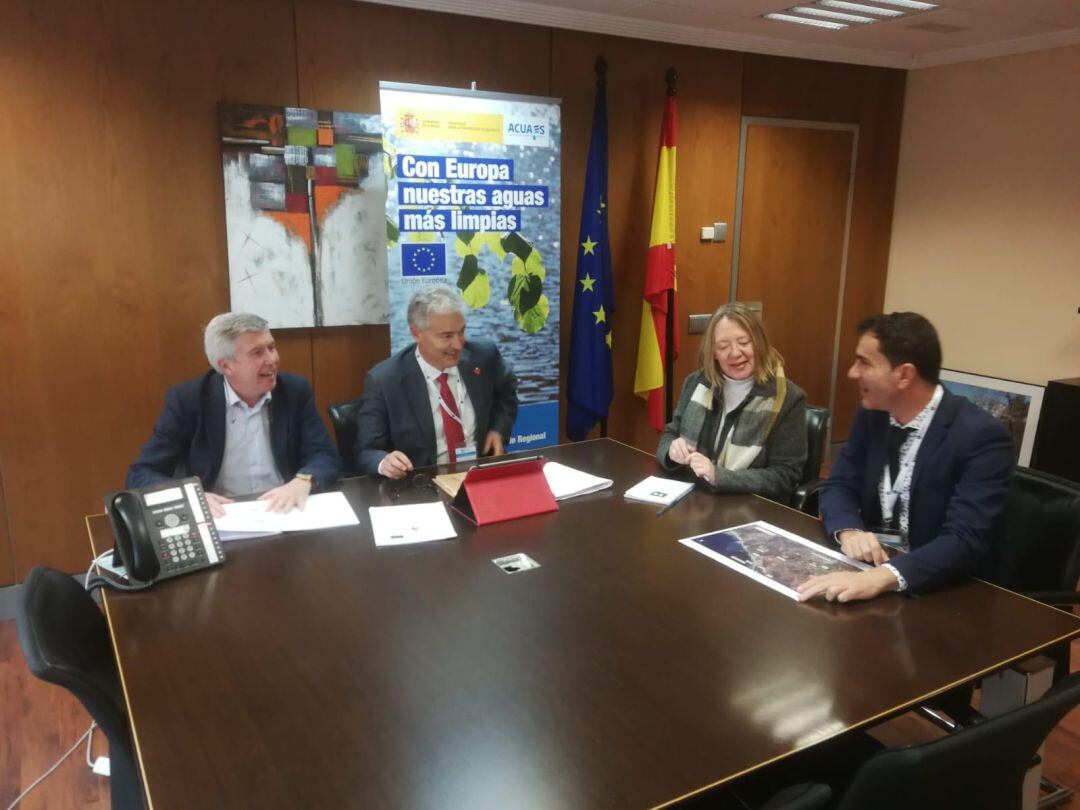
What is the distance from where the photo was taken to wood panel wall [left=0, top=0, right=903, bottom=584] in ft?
9.80

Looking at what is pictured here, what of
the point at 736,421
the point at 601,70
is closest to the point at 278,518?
the point at 736,421

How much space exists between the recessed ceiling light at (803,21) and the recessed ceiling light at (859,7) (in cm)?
20

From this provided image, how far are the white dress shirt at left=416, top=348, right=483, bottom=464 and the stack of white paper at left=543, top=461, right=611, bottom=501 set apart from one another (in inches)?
18.7

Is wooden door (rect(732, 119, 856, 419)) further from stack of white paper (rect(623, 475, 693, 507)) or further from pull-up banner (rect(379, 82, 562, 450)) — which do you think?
stack of white paper (rect(623, 475, 693, 507))

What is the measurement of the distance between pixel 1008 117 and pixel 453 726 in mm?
5000

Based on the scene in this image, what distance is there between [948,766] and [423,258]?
2920mm

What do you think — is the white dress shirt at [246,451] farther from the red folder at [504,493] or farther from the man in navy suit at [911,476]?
the man in navy suit at [911,476]

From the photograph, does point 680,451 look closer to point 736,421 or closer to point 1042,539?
point 736,421

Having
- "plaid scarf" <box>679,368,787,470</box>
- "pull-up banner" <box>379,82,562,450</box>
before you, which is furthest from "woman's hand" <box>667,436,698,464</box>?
"pull-up banner" <box>379,82,562,450</box>

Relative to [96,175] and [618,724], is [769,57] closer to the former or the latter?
[96,175]

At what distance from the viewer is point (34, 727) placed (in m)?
2.47

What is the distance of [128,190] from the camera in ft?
10.3

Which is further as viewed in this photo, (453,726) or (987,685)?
(987,685)

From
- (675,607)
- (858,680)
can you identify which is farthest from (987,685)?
(675,607)
